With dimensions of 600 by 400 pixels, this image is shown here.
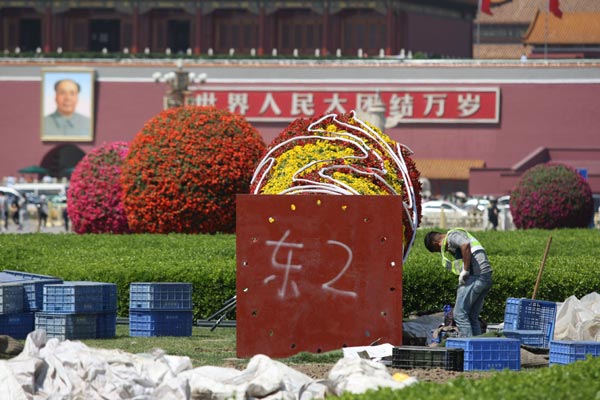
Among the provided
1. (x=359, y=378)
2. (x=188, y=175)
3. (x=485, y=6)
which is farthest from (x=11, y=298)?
(x=485, y=6)

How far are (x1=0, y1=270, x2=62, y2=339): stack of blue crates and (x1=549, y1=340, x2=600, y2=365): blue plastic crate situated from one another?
4699mm

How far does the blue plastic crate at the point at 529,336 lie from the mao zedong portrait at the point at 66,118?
134 feet

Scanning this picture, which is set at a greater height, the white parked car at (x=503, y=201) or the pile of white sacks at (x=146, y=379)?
the pile of white sacks at (x=146, y=379)

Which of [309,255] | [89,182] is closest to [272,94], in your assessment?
[89,182]

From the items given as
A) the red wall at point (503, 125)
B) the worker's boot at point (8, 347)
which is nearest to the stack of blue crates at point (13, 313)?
the worker's boot at point (8, 347)

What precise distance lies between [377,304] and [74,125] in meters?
41.0

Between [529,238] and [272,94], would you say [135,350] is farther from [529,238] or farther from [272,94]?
[272,94]

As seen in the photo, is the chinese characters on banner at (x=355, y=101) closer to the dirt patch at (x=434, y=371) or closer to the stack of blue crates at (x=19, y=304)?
the stack of blue crates at (x=19, y=304)

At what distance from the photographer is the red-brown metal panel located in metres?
12.2

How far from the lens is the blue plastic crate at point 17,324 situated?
512 inches

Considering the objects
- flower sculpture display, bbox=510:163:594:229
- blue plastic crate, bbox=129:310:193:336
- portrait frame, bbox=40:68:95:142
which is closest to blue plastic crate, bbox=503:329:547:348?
blue plastic crate, bbox=129:310:193:336

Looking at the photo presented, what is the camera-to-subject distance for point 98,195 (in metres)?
23.5

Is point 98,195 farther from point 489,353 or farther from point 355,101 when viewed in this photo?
point 355,101

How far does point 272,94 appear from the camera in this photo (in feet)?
166
